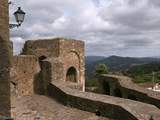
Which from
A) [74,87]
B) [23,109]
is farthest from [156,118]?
[74,87]

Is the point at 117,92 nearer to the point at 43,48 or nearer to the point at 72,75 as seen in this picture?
the point at 72,75

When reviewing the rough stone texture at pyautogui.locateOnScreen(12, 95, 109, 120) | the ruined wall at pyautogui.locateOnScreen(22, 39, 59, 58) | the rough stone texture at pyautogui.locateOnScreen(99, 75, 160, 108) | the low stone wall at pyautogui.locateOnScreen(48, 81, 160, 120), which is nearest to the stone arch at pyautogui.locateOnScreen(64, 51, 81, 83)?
the ruined wall at pyautogui.locateOnScreen(22, 39, 59, 58)

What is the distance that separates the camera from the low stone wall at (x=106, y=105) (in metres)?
12.0

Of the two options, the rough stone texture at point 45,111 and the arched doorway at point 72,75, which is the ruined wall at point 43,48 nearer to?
the arched doorway at point 72,75

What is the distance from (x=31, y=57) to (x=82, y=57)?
5.05 metres

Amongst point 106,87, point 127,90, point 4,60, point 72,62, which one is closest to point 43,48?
point 72,62

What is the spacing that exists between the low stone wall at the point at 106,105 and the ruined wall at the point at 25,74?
1.89 m

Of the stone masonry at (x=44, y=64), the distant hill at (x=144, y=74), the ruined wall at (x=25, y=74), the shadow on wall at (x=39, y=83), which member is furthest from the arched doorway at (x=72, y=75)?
the distant hill at (x=144, y=74)

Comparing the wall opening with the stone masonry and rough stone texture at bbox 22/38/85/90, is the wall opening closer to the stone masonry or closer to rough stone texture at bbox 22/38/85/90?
rough stone texture at bbox 22/38/85/90

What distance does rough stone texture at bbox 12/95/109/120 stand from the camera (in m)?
14.1

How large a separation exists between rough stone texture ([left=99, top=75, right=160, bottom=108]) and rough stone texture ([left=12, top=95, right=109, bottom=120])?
3.70 m

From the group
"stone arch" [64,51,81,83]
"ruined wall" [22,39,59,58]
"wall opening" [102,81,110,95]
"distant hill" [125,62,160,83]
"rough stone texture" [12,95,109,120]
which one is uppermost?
"ruined wall" [22,39,59,58]

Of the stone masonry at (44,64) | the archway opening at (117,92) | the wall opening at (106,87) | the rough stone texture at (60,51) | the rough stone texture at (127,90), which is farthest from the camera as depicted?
the wall opening at (106,87)

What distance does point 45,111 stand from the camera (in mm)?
15211
